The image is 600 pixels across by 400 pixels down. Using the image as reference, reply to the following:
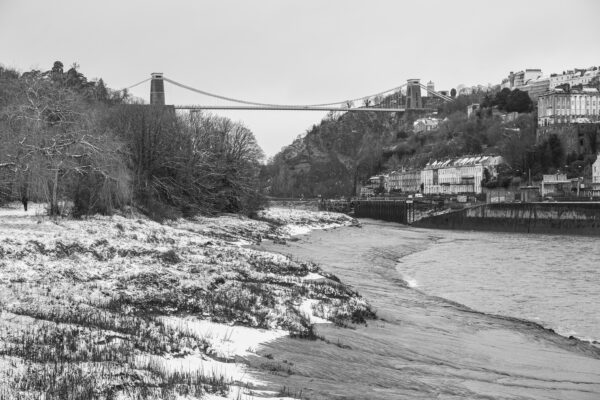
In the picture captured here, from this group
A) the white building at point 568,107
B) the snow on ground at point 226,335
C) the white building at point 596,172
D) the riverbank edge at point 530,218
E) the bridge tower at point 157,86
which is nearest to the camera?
the snow on ground at point 226,335

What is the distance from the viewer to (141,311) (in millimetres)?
12891

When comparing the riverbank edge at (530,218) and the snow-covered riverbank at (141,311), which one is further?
the riverbank edge at (530,218)

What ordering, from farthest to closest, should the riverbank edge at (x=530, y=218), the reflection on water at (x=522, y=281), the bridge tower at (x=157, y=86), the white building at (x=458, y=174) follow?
the bridge tower at (x=157, y=86) < the white building at (x=458, y=174) < the riverbank edge at (x=530, y=218) < the reflection on water at (x=522, y=281)

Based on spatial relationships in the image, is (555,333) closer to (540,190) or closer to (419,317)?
(419,317)

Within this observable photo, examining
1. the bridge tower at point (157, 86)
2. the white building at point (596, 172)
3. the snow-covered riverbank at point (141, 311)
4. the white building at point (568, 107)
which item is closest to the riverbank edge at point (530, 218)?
the white building at point (596, 172)

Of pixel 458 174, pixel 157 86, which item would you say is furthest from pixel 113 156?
pixel 458 174

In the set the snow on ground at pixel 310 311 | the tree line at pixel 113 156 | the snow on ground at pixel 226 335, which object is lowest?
the snow on ground at pixel 310 311

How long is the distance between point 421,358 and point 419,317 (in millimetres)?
5021

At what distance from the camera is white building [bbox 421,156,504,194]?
144375mm

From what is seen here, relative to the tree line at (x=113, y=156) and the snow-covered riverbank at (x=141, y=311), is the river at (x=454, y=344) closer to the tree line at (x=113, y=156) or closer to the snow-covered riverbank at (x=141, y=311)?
the snow-covered riverbank at (x=141, y=311)

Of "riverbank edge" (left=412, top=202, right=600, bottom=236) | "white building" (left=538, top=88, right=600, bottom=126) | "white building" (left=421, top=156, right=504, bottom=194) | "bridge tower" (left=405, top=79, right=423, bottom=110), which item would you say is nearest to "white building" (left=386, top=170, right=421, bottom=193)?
"white building" (left=421, top=156, right=504, bottom=194)

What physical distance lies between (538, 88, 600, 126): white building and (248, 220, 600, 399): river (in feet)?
443

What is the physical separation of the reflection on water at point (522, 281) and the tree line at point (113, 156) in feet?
52.1

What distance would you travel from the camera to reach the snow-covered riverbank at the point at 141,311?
8.41 meters
